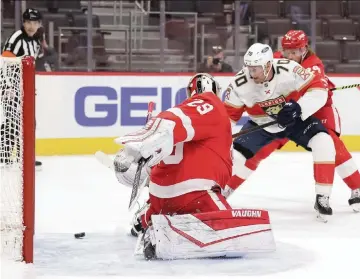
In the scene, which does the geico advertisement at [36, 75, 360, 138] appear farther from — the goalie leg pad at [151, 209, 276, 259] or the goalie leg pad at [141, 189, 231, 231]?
the goalie leg pad at [151, 209, 276, 259]

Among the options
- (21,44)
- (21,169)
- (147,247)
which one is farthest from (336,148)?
(21,44)

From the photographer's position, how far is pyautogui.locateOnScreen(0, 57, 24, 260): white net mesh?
2875 mm

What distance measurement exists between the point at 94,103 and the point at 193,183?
380 cm

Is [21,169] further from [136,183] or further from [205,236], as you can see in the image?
[205,236]

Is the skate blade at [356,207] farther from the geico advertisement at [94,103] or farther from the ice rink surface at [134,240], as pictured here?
the geico advertisement at [94,103]

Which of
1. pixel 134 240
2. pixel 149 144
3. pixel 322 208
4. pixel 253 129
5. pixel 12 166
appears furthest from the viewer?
pixel 253 129

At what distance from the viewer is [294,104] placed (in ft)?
12.7

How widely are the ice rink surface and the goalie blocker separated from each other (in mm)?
40

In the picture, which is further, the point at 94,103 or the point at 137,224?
the point at 94,103

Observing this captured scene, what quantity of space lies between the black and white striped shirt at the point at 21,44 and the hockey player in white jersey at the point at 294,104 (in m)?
2.10

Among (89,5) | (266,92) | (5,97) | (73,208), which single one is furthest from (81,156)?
(5,97)

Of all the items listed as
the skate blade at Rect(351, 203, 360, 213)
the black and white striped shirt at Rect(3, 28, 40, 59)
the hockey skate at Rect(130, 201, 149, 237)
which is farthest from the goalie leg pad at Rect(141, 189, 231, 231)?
the black and white striped shirt at Rect(3, 28, 40, 59)

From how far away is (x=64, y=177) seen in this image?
214 inches

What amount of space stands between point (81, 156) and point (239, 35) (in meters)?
2.04
